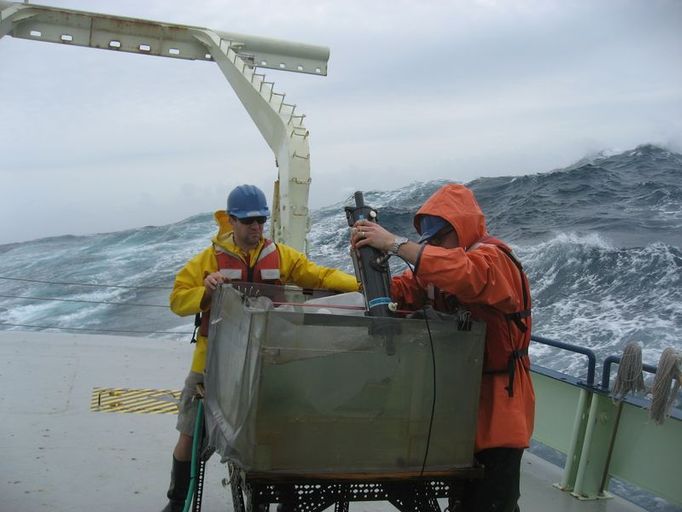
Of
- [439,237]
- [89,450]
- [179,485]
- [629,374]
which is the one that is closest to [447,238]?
[439,237]

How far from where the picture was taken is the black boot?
3.56 metres

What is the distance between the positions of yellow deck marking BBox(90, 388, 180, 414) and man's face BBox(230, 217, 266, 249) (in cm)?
345

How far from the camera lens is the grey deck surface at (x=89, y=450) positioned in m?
4.36

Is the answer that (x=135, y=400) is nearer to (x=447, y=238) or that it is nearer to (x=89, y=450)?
(x=89, y=450)

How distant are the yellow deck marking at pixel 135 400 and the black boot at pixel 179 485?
275 centimetres

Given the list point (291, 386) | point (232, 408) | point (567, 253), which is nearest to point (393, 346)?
point (291, 386)

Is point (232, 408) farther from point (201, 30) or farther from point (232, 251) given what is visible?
point (201, 30)

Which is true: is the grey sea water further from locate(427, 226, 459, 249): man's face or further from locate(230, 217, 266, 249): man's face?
locate(427, 226, 459, 249): man's face

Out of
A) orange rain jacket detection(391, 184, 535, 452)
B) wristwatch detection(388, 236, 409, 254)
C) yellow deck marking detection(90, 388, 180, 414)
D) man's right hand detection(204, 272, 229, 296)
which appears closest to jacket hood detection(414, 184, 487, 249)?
orange rain jacket detection(391, 184, 535, 452)

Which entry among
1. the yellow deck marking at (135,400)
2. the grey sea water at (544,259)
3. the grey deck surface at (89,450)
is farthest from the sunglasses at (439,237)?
the grey sea water at (544,259)

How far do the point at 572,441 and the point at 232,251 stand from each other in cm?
278

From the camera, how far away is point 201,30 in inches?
300

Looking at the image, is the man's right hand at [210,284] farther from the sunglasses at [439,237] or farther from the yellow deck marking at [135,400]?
the yellow deck marking at [135,400]

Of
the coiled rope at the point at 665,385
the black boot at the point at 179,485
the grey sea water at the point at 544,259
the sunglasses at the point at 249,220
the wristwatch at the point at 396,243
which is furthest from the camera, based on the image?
the grey sea water at the point at 544,259
